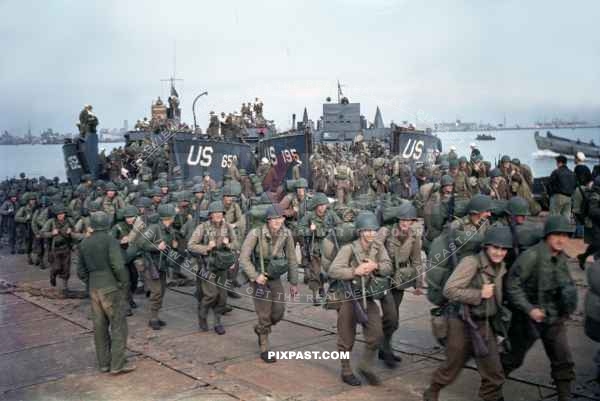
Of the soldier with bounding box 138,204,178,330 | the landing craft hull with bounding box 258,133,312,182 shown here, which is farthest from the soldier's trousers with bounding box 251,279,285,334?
the landing craft hull with bounding box 258,133,312,182

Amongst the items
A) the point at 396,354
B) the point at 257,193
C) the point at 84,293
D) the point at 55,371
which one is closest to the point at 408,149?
the point at 257,193

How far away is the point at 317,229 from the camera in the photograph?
33.6 feet

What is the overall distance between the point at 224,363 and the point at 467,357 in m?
3.30

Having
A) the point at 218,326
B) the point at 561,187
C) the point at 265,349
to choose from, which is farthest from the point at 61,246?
the point at 561,187

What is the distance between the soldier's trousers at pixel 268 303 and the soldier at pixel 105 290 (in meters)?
1.64

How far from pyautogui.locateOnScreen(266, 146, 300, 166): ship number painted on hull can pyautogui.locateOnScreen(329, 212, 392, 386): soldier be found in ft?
50.3

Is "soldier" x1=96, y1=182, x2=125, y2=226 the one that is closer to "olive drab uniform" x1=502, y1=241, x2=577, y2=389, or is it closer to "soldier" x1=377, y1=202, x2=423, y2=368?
"soldier" x1=377, y1=202, x2=423, y2=368

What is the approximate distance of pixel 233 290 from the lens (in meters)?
12.0

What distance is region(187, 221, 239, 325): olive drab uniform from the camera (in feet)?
29.2

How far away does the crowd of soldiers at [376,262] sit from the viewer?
578cm

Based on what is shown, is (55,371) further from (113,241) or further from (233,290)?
(233,290)

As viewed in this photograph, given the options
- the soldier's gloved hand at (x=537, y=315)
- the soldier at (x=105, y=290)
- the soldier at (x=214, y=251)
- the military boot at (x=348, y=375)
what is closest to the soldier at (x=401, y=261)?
the military boot at (x=348, y=375)

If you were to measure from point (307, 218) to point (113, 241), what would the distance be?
12.0 feet

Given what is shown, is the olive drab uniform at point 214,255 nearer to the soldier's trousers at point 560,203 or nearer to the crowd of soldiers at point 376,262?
the crowd of soldiers at point 376,262
